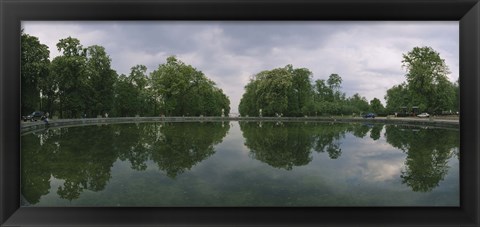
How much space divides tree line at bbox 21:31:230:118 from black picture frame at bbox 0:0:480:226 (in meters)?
8.71

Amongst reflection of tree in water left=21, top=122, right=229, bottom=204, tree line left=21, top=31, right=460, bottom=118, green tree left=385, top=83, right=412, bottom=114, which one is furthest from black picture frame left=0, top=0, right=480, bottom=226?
green tree left=385, top=83, right=412, bottom=114

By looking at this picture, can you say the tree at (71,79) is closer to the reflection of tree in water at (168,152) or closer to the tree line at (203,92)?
the tree line at (203,92)

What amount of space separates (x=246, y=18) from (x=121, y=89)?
14955 millimetres

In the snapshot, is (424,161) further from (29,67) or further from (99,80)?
(99,80)

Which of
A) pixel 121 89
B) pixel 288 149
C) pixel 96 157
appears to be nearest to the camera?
pixel 96 157

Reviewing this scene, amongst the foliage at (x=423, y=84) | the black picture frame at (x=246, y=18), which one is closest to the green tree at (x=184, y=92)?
the foliage at (x=423, y=84)

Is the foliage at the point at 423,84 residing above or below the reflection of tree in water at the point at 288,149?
above

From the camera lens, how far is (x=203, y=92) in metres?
17.9

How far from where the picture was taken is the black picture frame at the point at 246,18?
6.50 feet

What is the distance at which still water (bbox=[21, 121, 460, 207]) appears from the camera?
12.9 feet

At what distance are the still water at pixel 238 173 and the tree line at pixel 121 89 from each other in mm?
4237

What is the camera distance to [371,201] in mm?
4121

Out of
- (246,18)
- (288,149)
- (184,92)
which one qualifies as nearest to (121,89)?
(184,92)

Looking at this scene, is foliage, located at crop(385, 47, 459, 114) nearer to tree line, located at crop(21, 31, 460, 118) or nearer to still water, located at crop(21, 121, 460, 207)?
tree line, located at crop(21, 31, 460, 118)
